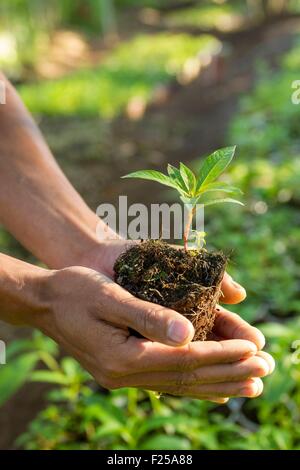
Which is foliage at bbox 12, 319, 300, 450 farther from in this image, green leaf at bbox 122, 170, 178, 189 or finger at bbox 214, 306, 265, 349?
green leaf at bbox 122, 170, 178, 189

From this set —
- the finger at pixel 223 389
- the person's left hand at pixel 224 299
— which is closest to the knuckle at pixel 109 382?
the finger at pixel 223 389

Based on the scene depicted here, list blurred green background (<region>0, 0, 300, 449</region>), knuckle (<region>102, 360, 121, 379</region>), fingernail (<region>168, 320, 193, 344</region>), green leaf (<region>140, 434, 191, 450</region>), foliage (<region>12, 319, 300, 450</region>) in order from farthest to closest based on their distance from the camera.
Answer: blurred green background (<region>0, 0, 300, 449</region>), foliage (<region>12, 319, 300, 450</region>), green leaf (<region>140, 434, 191, 450</region>), knuckle (<region>102, 360, 121, 379</region>), fingernail (<region>168, 320, 193, 344</region>)

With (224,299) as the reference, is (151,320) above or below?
below

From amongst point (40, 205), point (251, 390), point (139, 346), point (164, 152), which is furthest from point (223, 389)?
point (164, 152)

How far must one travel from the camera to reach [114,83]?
27.1ft

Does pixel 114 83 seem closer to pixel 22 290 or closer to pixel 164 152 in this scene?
pixel 164 152

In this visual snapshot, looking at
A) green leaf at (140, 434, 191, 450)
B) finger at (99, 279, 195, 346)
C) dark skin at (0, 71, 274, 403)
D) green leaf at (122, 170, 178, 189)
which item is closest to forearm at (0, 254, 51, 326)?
dark skin at (0, 71, 274, 403)

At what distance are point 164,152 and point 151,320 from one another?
524cm

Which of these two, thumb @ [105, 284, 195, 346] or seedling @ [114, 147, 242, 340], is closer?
thumb @ [105, 284, 195, 346]

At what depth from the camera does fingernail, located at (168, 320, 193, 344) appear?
127 centimetres

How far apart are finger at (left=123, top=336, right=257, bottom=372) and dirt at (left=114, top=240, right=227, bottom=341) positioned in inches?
3.2

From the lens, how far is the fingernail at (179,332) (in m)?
1.27

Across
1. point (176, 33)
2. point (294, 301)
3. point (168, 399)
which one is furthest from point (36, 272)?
point (176, 33)
